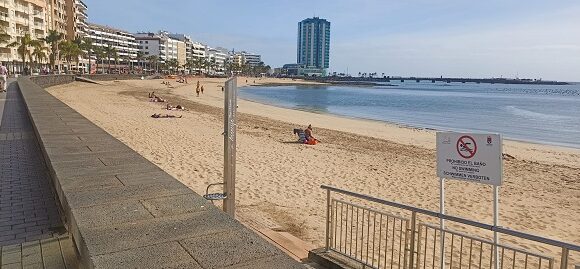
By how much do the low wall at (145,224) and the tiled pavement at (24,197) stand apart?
2.23ft

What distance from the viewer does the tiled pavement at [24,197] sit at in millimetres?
4590

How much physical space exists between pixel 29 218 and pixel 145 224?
9.47ft

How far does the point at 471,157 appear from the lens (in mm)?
4355

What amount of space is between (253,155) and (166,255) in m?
12.3

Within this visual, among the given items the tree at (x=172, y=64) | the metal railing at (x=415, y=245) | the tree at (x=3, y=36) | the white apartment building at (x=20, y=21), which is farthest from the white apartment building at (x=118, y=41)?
the metal railing at (x=415, y=245)

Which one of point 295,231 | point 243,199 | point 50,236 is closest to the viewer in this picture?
point 50,236

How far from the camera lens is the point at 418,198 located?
10477 millimetres

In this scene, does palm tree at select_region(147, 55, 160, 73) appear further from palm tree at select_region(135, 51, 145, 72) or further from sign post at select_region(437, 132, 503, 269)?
sign post at select_region(437, 132, 503, 269)

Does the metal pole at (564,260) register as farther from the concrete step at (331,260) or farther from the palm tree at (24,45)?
the palm tree at (24,45)

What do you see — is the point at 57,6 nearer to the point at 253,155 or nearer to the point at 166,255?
the point at 253,155

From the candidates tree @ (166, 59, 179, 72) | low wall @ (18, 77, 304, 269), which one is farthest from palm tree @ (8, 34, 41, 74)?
tree @ (166, 59, 179, 72)

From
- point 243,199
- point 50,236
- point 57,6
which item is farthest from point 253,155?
point 57,6

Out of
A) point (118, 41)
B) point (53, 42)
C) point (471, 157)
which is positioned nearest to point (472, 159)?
point (471, 157)

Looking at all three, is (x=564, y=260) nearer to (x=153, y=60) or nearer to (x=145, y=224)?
(x=145, y=224)
